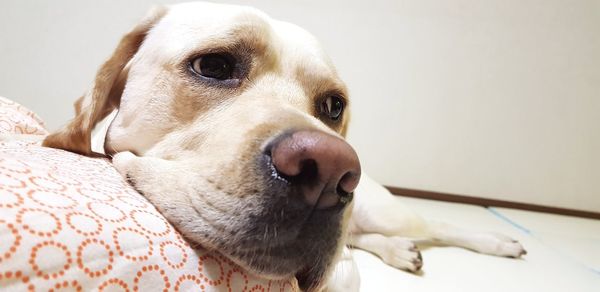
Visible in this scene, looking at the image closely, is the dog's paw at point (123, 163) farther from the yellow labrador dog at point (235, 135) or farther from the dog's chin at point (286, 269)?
the dog's chin at point (286, 269)

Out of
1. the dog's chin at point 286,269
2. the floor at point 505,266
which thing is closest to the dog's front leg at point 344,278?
the floor at point 505,266

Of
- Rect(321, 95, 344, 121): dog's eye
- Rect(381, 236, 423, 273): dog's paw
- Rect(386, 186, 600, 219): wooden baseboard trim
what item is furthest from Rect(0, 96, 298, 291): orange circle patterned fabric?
Rect(386, 186, 600, 219): wooden baseboard trim

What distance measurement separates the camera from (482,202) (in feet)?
11.8

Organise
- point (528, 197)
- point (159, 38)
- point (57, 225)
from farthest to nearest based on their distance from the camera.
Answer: point (528, 197) < point (159, 38) < point (57, 225)

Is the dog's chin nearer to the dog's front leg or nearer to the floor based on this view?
the dog's front leg

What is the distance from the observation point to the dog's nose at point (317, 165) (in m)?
0.58

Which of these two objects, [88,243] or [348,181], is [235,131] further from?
[88,243]

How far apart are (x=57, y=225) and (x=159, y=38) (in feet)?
2.73

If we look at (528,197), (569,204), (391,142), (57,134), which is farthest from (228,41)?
(569,204)

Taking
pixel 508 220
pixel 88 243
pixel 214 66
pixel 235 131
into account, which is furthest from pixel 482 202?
pixel 88 243

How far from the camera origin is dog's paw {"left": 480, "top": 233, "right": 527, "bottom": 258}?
6.82 ft

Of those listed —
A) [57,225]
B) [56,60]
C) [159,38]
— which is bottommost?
[56,60]

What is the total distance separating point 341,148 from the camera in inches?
23.1

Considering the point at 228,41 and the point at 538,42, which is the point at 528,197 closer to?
the point at 538,42
